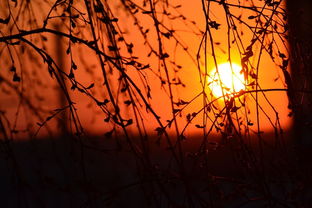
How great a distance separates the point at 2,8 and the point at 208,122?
38.8 inches

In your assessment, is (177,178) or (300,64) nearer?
(177,178)

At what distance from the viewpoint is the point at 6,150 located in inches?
66.8

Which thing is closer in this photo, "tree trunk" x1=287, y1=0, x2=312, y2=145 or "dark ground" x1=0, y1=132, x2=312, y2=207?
"dark ground" x1=0, y1=132, x2=312, y2=207

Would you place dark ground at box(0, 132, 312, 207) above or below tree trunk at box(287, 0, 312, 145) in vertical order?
below

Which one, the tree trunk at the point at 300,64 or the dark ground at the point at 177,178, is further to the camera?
the tree trunk at the point at 300,64

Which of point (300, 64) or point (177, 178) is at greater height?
point (300, 64)

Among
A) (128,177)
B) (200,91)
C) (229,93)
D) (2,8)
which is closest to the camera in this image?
(229,93)

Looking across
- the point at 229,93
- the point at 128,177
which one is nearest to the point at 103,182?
the point at 128,177

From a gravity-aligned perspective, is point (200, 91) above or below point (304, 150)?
above

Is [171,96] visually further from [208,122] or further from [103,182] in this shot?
[103,182]

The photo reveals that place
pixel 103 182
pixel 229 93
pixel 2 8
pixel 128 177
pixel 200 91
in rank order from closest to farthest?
pixel 229 93 < pixel 200 91 < pixel 2 8 < pixel 103 182 < pixel 128 177

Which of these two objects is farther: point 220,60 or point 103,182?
point 103,182

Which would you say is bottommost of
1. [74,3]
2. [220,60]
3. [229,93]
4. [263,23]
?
[229,93]

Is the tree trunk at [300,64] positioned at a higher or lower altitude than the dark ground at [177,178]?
higher
